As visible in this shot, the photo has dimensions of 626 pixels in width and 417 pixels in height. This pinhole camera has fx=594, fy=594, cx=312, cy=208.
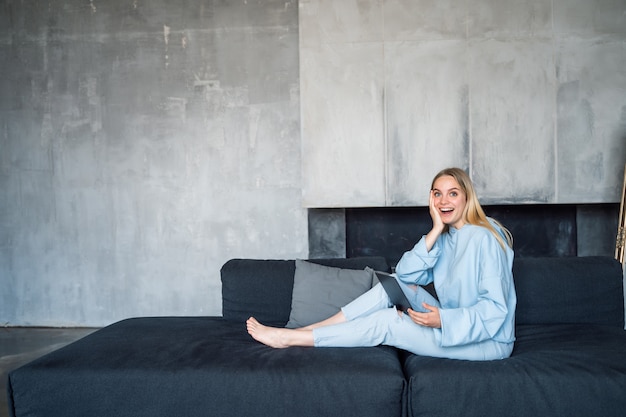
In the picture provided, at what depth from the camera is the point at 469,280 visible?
9.32ft

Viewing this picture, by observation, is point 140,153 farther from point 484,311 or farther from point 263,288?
point 484,311

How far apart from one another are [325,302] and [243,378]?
789 millimetres

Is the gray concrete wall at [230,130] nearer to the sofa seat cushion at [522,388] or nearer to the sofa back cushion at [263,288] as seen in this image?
the sofa back cushion at [263,288]

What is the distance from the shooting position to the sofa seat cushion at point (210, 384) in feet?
8.07

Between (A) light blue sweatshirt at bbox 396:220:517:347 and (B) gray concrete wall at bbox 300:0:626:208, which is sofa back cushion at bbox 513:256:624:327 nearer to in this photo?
(A) light blue sweatshirt at bbox 396:220:517:347

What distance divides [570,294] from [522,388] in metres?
1.01

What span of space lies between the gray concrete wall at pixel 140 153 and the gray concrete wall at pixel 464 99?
2.24 feet

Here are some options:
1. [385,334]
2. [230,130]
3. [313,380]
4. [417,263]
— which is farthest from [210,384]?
[230,130]

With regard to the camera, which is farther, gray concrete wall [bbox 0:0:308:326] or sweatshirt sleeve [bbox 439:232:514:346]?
gray concrete wall [bbox 0:0:308:326]

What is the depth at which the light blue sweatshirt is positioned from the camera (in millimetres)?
2660

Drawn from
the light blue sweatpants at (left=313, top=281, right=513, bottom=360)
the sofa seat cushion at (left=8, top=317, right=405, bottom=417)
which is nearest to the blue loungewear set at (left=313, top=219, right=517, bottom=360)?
the light blue sweatpants at (left=313, top=281, right=513, bottom=360)

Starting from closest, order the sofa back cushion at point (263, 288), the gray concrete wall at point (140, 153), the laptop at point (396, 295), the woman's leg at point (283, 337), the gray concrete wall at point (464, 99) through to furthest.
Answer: the woman's leg at point (283, 337) < the laptop at point (396, 295) < the sofa back cushion at point (263, 288) < the gray concrete wall at point (464, 99) < the gray concrete wall at point (140, 153)

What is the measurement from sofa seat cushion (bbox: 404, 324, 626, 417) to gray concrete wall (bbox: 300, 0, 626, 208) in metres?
2.57

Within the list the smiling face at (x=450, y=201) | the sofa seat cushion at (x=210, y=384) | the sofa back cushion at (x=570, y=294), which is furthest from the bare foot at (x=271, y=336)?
the sofa back cushion at (x=570, y=294)
